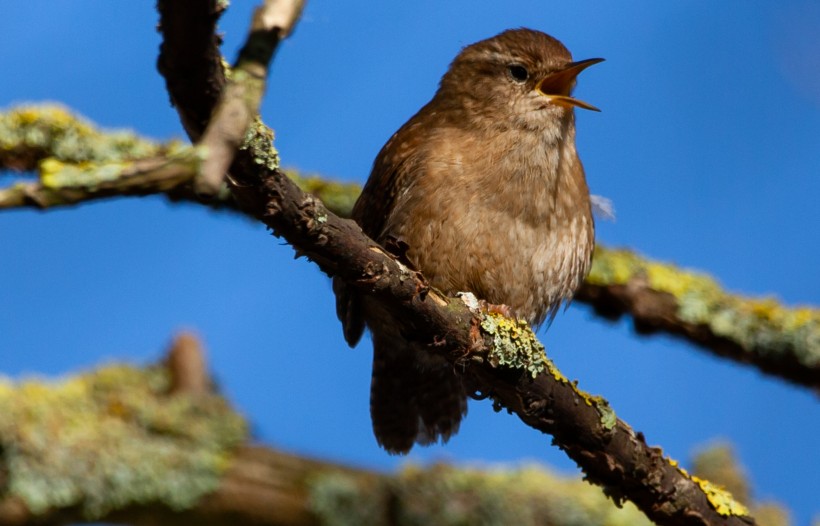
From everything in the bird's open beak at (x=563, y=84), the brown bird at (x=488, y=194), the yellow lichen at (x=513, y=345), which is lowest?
the yellow lichen at (x=513, y=345)

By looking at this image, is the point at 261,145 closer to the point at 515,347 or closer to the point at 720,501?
the point at 515,347

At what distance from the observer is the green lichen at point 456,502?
460cm

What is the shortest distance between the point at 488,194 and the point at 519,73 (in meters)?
0.71

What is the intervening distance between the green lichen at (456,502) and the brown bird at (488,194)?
580 millimetres

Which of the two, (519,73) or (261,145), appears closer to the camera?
(261,145)

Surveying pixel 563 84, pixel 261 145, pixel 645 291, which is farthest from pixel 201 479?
pixel 261 145

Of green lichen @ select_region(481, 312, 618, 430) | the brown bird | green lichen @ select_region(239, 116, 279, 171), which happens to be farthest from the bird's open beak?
green lichen @ select_region(239, 116, 279, 171)

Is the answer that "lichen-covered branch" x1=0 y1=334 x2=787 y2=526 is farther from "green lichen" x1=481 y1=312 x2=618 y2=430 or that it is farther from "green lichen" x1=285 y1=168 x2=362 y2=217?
"green lichen" x1=481 y1=312 x2=618 y2=430

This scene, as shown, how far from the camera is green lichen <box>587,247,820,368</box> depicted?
4.46m

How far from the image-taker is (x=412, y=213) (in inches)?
143

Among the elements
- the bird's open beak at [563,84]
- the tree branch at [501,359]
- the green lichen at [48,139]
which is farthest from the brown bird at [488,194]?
the green lichen at [48,139]

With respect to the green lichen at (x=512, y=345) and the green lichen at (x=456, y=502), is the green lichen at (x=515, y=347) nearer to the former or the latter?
the green lichen at (x=512, y=345)

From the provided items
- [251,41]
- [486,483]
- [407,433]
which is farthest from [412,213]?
[251,41]

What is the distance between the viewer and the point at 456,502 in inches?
184
